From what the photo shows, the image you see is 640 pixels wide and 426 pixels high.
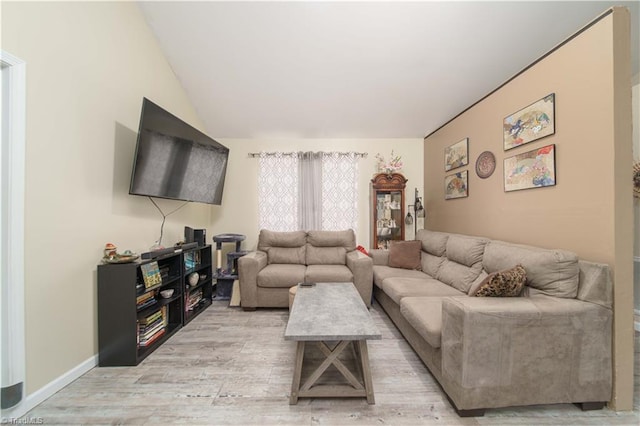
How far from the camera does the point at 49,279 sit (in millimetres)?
1485

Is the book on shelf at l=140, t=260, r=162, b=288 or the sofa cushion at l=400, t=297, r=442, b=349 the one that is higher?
the book on shelf at l=140, t=260, r=162, b=288

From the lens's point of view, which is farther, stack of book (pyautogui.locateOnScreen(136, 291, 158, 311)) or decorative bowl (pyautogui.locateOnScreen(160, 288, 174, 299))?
decorative bowl (pyautogui.locateOnScreen(160, 288, 174, 299))

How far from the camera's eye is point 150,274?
2010 millimetres

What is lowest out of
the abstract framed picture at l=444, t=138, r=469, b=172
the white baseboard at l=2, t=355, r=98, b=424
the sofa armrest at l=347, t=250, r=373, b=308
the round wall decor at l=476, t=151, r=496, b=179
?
the white baseboard at l=2, t=355, r=98, b=424

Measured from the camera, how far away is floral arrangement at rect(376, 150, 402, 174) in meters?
3.69

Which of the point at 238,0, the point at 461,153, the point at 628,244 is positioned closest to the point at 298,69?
the point at 238,0

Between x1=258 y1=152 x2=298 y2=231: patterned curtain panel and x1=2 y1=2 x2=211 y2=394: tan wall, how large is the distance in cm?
178

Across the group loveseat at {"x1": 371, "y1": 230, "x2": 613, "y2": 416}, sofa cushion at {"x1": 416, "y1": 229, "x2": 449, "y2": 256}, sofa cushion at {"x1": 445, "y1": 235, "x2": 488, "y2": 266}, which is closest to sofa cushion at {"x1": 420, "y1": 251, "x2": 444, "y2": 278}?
sofa cushion at {"x1": 416, "y1": 229, "x2": 449, "y2": 256}

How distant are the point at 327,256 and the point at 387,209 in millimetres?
1281

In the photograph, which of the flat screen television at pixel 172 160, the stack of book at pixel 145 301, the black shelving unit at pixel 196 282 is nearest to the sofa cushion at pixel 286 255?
the black shelving unit at pixel 196 282

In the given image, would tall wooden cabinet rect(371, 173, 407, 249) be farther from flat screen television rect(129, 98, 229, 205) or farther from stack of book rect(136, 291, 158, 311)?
stack of book rect(136, 291, 158, 311)

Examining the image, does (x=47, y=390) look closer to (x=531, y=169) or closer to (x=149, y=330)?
(x=149, y=330)

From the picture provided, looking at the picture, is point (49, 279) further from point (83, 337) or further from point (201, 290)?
point (201, 290)

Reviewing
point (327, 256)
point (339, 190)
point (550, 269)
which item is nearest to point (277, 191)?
point (339, 190)
